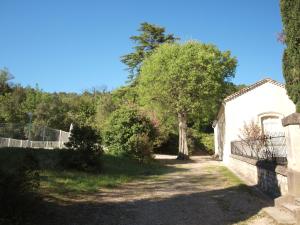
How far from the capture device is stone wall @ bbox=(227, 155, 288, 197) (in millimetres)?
9106

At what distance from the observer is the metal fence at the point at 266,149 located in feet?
36.3

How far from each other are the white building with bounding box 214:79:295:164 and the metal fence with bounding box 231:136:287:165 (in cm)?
345

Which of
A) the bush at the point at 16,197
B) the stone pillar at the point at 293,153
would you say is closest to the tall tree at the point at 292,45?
the stone pillar at the point at 293,153

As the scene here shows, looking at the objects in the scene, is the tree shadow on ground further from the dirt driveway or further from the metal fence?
the metal fence

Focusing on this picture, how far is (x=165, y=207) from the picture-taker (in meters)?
8.88

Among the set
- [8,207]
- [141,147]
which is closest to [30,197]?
[8,207]

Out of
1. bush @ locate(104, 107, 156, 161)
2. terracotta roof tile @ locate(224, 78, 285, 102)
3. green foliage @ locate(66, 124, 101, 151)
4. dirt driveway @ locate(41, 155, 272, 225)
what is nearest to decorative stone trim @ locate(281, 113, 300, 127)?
dirt driveway @ locate(41, 155, 272, 225)

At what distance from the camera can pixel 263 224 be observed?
6.95m

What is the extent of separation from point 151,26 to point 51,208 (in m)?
38.1

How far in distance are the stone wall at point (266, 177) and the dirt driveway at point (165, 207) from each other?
0.44 m

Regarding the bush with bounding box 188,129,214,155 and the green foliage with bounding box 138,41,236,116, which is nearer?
the green foliage with bounding box 138,41,236,116

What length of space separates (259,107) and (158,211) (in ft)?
57.4

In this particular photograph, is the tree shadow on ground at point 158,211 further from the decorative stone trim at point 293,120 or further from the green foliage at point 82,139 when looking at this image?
the green foliage at point 82,139

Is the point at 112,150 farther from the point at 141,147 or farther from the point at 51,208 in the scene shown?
the point at 51,208
